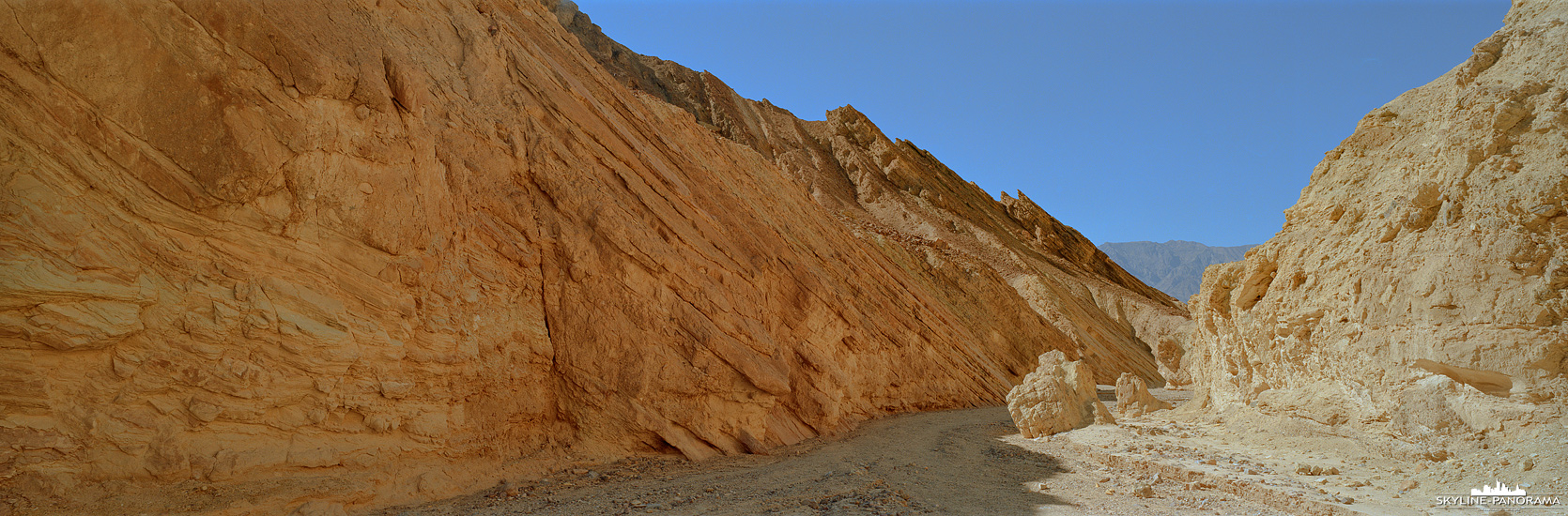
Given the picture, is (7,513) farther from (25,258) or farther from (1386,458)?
(1386,458)

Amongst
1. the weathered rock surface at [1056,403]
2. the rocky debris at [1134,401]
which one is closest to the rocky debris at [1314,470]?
the weathered rock surface at [1056,403]

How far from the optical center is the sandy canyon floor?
7.98m

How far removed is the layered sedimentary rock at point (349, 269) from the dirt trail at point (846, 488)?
1.84ft

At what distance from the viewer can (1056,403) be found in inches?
541

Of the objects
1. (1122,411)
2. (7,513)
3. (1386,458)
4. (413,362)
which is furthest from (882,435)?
(7,513)

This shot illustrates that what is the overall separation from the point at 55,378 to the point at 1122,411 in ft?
49.7

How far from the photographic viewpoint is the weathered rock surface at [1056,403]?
13711mm

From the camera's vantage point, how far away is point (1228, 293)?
12.5 meters

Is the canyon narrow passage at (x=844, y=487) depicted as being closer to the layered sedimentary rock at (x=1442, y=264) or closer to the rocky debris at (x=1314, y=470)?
the rocky debris at (x=1314, y=470)

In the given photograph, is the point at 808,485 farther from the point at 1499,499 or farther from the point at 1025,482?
the point at 1499,499

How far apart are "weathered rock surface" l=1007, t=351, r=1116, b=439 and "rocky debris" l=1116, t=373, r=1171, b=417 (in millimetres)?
849

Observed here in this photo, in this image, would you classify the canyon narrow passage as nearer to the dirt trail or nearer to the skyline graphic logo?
the dirt trail

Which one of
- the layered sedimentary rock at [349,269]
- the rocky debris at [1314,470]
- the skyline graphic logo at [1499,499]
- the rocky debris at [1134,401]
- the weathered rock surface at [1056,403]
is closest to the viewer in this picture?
the layered sedimentary rock at [349,269]

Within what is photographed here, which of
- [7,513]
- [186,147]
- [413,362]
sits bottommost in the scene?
[7,513]
